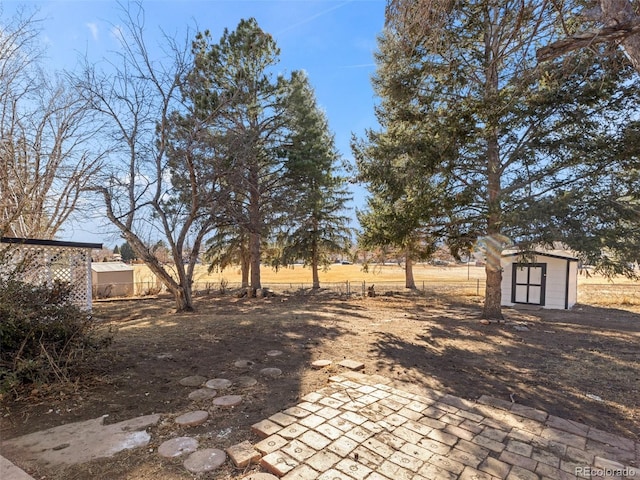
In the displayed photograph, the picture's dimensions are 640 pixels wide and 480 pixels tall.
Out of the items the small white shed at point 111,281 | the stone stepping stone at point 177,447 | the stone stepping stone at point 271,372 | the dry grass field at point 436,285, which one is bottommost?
the dry grass field at point 436,285

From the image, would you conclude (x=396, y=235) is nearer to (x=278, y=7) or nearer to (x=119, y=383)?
(x=278, y=7)

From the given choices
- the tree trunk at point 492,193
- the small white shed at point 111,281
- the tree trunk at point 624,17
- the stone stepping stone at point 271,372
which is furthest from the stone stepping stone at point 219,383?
the small white shed at point 111,281

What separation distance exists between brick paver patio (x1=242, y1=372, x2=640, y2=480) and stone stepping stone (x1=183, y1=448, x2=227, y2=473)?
0.12 meters

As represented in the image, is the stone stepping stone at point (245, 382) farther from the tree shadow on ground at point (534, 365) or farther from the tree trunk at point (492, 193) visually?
the tree trunk at point (492, 193)

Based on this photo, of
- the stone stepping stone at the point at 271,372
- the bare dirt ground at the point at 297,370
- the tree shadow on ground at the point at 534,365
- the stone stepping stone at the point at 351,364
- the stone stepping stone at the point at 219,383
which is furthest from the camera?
the stone stepping stone at the point at 351,364

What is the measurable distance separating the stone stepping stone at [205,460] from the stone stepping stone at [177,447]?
8cm

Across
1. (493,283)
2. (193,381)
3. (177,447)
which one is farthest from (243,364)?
(493,283)

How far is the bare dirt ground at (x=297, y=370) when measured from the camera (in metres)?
2.60

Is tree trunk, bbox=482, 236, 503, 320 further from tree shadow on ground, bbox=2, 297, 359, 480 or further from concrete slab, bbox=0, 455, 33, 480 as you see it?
concrete slab, bbox=0, 455, 33, 480

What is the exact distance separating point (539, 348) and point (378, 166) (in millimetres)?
5003

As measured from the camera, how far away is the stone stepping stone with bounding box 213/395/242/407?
2.93 meters

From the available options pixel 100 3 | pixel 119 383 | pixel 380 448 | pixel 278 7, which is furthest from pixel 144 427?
pixel 100 3

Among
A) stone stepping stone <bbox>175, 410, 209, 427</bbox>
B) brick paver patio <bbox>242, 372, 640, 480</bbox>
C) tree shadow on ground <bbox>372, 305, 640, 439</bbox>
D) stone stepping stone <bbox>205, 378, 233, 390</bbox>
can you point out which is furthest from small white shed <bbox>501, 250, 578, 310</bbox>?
stone stepping stone <bbox>175, 410, 209, 427</bbox>

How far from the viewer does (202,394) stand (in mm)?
3154
